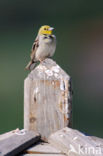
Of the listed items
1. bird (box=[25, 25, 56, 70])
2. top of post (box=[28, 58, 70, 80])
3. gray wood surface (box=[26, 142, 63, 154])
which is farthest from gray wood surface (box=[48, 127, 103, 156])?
bird (box=[25, 25, 56, 70])

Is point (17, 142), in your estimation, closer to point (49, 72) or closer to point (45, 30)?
point (49, 72)

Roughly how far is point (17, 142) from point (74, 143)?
0.22 m

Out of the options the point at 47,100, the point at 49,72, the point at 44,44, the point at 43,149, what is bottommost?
the point at 43,149

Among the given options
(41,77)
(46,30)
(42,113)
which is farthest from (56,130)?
(46,30)

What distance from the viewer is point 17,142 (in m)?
1.29

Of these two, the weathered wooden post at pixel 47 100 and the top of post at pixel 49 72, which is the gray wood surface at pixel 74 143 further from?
the top of post at pixel 49 72

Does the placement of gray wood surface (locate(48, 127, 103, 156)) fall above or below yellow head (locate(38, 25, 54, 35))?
below

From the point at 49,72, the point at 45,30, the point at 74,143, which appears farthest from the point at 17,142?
the point at 45,30

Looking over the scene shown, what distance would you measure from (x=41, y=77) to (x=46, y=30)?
0.99m

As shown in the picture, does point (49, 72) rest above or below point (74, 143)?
above

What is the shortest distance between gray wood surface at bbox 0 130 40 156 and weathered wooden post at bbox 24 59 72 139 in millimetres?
57

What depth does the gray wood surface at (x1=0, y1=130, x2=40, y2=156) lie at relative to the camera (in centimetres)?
121

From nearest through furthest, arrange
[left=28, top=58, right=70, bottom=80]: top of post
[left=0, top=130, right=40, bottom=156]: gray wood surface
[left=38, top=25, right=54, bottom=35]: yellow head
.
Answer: [left=0, top=130, right=40, bottom=156]: gray wood surface
[left=28, top=58, right=70, bottom=80]: top of post
[left=38, top=25, right=54, bottom=35]: yellow head

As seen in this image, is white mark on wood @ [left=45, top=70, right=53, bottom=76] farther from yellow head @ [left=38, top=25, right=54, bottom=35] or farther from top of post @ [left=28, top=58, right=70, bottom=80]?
yellow head @ [left=38, top=25, right=54, bottom=35]
